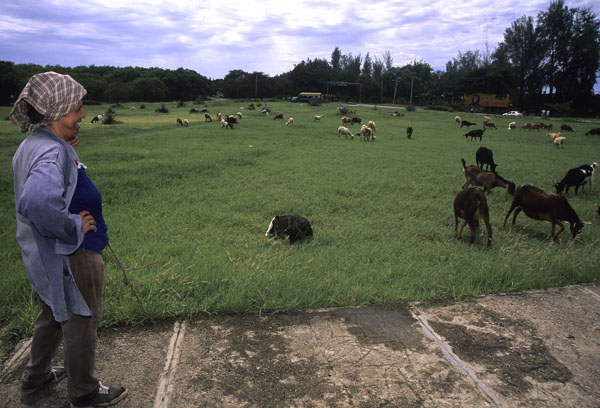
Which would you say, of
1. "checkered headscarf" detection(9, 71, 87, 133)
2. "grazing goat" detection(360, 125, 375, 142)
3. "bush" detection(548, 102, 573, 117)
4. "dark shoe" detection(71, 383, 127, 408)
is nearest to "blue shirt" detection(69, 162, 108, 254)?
"checkered headscarf" detection(9, 71, 87, 133)

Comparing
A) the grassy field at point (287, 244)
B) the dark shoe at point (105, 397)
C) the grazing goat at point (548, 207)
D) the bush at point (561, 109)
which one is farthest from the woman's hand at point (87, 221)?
the bush at point (561, 109)

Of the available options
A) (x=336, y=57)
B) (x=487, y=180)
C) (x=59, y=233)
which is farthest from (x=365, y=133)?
(x=336, y=57)

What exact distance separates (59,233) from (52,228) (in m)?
0.04

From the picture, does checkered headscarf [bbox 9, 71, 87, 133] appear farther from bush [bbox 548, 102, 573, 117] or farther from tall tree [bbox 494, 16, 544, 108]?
tall tree [bbox 494, 16, 544, 108]

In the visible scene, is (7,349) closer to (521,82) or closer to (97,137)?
(97,137)

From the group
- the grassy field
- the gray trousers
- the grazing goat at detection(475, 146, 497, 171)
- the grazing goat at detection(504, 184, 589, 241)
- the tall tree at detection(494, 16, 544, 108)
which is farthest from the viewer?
the tall tree at detection(494, 16, 544, 108)

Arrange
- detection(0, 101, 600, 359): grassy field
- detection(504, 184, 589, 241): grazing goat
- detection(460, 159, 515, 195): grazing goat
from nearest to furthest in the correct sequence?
1. detection(0, 101, 600, 359): grassy field
2. detection(504, 184, 589, 241): grazing goat
3. detection(460, 159, 515, 195): grazing goat

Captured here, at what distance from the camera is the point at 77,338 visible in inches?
79.6

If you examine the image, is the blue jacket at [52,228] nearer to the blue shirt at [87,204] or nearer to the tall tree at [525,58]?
the blue shirt at [87,204]

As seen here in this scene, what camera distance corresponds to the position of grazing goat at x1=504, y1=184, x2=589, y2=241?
20.7 ft

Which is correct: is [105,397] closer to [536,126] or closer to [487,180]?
[487,180]

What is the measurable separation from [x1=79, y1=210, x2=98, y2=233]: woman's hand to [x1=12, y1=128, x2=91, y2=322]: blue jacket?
0.23 ft

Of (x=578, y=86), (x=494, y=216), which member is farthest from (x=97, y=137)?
(x=578, y=86)

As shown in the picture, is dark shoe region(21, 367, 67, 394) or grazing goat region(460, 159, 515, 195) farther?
grazing goat region(460, 159, 515, 195)
